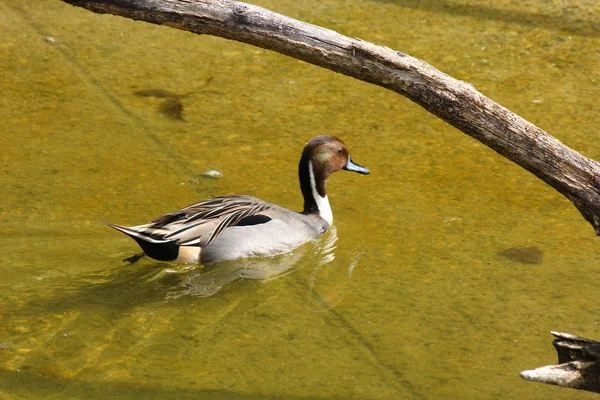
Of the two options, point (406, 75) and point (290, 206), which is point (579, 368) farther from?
point (290, 206)

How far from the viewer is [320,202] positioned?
645 cm

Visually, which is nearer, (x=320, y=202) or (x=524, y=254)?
(x=524, y=254)

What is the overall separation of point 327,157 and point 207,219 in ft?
3.38

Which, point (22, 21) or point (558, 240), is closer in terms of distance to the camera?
point (558, 240)

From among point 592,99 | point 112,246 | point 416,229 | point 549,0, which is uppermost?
point 549,0

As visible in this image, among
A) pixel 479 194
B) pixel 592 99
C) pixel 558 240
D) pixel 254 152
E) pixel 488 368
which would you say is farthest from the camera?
pixel 592 99

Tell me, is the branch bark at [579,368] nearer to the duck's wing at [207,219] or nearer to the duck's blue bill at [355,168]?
the duck's wing at [207,219]

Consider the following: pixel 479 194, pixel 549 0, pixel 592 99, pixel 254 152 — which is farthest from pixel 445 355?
pixel 549 0

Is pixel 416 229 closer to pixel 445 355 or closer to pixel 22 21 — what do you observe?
pixel 445 355

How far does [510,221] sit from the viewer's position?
617cm

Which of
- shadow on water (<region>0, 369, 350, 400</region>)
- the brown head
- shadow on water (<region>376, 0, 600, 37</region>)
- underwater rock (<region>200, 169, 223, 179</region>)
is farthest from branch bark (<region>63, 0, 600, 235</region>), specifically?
shadow on water (<region>376, 0, 600, 37</region>)

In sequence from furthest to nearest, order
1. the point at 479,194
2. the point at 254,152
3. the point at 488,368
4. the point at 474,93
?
the point at 254,152
the point at 479,194
the point at 488,368
the point at 474,93

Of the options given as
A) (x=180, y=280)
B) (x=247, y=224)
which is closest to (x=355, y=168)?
(x=247, y=224)

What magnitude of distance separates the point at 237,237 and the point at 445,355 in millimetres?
1749
